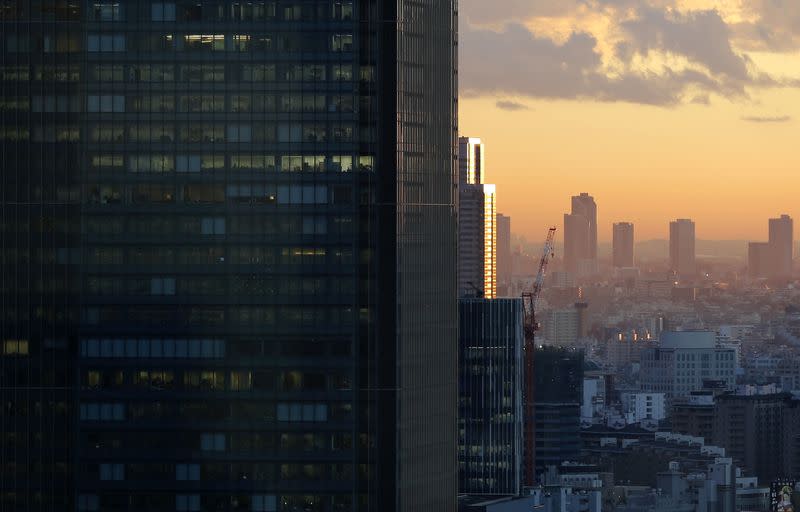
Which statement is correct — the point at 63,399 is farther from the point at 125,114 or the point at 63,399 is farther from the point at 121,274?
the point at 125,114

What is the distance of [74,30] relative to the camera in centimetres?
10269

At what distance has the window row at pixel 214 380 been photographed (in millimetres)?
101812

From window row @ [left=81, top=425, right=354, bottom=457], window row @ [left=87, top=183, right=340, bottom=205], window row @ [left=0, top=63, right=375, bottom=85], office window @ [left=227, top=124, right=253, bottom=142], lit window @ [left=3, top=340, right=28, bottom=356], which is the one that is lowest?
window row @ [left=81, top=425, right=354, bottom=457]

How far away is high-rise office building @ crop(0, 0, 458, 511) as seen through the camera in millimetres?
101750

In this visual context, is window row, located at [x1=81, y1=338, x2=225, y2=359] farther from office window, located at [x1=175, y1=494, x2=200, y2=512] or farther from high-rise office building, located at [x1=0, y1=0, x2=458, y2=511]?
office window, located at [x1=175, y1=494, x2=200, y2=512]

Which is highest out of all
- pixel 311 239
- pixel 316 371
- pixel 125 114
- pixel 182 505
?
pixel 125 114

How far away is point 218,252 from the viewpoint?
340 ft

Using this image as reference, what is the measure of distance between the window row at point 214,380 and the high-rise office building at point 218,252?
0.35ft

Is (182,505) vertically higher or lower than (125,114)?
lower

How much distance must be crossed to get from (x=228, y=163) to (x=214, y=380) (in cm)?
1152

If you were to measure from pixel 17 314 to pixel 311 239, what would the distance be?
16249mm

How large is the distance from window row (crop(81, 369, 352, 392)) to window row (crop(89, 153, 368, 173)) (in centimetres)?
1072

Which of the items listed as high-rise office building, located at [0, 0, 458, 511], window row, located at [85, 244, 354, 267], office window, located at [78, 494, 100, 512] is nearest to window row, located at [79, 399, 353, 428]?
high-rise office building, located at [0, 0, 458, 511]

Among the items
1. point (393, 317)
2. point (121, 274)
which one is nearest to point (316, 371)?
point (393, 317)
